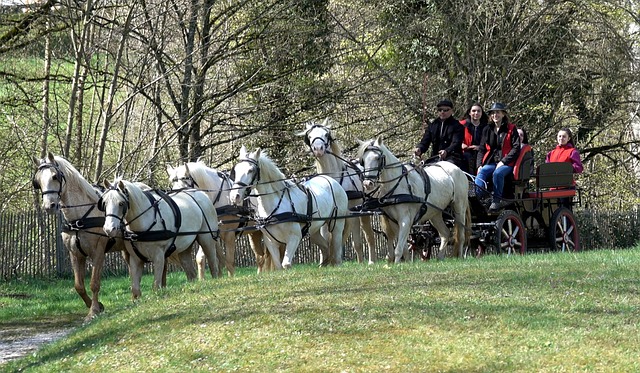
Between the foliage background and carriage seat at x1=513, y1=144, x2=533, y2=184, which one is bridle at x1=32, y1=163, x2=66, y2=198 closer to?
the foliage background

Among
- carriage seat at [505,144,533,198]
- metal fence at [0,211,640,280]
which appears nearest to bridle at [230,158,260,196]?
carriage seat at [505,144,533,198]

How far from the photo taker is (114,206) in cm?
1426

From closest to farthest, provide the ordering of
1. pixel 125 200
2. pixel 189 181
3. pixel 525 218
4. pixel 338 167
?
pixel 125 200 < pixel 189 181 < pixel 338 167 < pixel 525 218

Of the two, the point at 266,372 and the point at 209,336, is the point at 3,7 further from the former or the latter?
the point at 266,372

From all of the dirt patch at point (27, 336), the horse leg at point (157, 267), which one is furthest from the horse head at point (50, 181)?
the dirt patch at point (27, 336)

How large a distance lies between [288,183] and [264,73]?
9.96 meters

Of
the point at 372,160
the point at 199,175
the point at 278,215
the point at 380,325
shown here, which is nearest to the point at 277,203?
the point at 278,215

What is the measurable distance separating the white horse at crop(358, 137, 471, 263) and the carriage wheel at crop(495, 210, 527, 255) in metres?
0.63

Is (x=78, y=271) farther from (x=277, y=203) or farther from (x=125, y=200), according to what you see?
(x=277, y=203)

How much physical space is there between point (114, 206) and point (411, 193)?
4727 millimetres

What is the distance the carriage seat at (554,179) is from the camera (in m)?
19.3

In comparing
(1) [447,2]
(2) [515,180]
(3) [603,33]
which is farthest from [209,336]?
(3) [603,33]

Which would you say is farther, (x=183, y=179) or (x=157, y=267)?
(x=183, y=179)

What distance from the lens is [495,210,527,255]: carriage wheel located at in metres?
18.4
